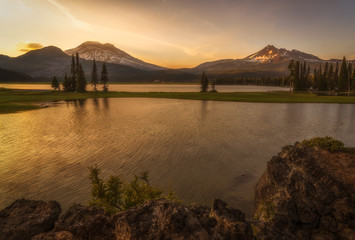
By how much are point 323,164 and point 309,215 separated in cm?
344

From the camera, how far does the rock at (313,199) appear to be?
8.05 m

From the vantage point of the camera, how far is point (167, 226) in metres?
4.34

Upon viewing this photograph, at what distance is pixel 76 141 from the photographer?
22234 millimetres

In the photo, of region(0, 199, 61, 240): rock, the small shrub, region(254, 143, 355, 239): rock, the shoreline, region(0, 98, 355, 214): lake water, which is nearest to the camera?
region(0, 199, 61, 240): rock

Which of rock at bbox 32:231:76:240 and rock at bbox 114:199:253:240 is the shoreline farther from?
rock at bbox 114:199:253:240

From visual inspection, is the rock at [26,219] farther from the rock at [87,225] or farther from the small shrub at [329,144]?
the small shrub at [329,144]

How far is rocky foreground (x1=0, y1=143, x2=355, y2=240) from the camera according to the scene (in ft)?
15.0

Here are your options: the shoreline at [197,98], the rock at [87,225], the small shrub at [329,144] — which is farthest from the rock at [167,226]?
the shoreline at [197,98]

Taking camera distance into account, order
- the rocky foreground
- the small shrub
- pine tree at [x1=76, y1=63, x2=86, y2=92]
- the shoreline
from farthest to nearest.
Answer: pine tree at [x1=76, y1=63, x2=86, y2=92]
the shoreline
the small shrub
the rocky foreground

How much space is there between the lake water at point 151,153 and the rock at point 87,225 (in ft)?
22.9

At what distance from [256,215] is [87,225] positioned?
7.97 m

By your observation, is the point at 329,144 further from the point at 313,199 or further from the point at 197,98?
the point at 197,98

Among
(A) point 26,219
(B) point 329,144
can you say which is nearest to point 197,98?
(B) point 329,144

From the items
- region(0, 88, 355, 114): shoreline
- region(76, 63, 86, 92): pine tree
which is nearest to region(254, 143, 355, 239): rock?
region(0, 88, 355, 114): shoreline
